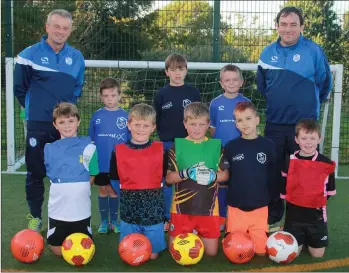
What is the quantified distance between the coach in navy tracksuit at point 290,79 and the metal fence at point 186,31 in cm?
299

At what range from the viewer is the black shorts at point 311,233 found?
14.1 feet

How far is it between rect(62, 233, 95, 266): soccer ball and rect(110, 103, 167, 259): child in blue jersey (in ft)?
1.07

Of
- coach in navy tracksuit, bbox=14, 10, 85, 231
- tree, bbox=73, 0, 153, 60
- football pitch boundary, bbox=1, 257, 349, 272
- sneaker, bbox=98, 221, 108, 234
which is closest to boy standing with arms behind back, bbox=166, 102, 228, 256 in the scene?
football pitch boundary, bbox=1, 257, 349, 272

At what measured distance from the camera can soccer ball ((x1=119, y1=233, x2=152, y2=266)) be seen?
4.02 metres

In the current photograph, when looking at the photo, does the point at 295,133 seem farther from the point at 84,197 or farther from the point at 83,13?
the point at 83,13

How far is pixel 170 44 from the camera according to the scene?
8953 millimetres

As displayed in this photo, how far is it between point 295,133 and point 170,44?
4.68 m

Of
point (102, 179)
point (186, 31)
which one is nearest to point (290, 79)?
point (102, 179)

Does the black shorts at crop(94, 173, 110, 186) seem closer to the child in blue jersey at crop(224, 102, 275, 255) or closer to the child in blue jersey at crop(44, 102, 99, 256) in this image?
the child in blue jersey at crop(44, 102, 99, 256)

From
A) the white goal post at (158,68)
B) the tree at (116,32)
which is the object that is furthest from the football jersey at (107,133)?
the tree at (116,32)

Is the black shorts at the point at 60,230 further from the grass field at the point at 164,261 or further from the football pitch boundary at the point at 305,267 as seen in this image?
the football pitch boundary at the point at 305,267

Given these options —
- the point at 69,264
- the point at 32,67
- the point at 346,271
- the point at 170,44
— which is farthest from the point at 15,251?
the point at 170,44

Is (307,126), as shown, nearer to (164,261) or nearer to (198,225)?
(198,225)

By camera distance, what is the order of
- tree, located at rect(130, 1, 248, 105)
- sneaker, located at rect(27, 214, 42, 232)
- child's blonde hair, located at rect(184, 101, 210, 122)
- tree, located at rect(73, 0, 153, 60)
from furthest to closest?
tree, located at rect(73, 0, 153, 60)
tree, located at rect(130, 1, 248, 105)
sneaker, located at rect(27, 214, 42, 232)
child's blonde hair, located at rect(184, 101, 210, 122)
